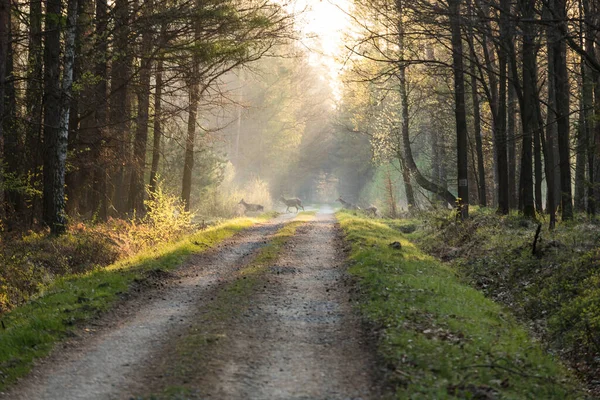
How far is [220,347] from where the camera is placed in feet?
24.8

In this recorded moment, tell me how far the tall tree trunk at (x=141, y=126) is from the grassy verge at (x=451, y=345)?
10516 mm

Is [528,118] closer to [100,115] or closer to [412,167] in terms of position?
[412,167]

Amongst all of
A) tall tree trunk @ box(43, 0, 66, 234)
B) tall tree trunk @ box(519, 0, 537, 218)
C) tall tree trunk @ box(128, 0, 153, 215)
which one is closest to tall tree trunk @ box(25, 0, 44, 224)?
tall tree trunk @ box(43, 0, 66, 234)

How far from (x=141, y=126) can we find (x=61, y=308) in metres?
13.7

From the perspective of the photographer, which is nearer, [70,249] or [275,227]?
[70,249]

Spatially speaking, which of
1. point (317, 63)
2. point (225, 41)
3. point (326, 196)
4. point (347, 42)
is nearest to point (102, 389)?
point (225, 41)

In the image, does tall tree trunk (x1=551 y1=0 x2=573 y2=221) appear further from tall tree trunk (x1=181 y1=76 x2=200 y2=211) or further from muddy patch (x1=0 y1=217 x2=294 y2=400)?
tall tree trunk (x1=181 y1=76 x2=200 y2=211)

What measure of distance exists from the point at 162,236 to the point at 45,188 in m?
3.68

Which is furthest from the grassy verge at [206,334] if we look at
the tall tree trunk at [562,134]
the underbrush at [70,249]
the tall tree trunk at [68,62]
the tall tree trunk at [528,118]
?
the tall tree trunk at [528,118]

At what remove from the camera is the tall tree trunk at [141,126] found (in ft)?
60.6

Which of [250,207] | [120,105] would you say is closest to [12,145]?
[120,105]

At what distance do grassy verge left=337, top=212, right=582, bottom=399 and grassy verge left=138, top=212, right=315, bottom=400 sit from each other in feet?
6.94

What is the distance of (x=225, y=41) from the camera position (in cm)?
1925

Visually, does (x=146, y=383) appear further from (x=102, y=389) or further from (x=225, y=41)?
(x=225, y=41)
